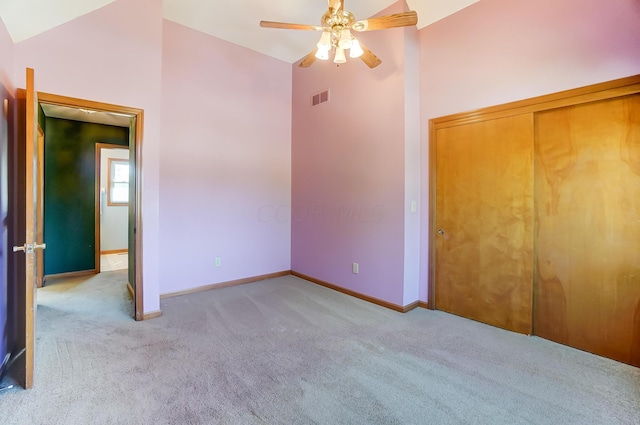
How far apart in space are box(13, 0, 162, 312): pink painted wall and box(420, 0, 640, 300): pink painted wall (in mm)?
2879

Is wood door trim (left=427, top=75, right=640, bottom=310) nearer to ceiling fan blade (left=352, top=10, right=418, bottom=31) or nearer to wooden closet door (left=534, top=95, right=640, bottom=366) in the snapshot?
wooden closet door (left=534, top=95, right=640, bottom=366)

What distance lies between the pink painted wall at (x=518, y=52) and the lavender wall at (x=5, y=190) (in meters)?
3.64

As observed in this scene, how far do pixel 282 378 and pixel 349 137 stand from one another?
2844 millimetres

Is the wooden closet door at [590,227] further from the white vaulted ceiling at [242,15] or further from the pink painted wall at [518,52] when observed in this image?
the white vaulted ceiling at [242,15]

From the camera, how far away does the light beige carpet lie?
1736mm

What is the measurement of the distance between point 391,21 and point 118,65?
8.18 ft

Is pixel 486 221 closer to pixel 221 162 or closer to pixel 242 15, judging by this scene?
pixel 221 162

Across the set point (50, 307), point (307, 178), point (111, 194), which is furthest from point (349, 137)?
point (111, 194)

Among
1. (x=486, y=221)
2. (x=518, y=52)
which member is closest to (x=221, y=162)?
(x=486, y=221)

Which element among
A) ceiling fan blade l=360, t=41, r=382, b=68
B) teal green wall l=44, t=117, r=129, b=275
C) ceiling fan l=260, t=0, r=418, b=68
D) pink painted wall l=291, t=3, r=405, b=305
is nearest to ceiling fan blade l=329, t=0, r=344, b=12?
ceiling fan l=260, t=0, r=418, b=68

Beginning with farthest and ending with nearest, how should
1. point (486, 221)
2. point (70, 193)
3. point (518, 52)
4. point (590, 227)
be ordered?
1. point (70, 193)
2. point (486, 221)
3. point (518, 52)
4. point (590, 227)

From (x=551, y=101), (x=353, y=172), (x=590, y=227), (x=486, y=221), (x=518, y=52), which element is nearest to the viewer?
(x=590, y=227)

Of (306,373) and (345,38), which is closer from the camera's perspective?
(306,373)

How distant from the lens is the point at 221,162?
4113 millimetres
